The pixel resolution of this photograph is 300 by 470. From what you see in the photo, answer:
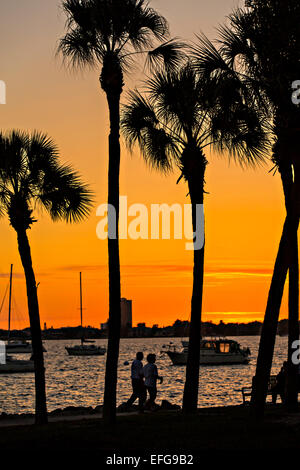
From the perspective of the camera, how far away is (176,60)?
72.7 feet

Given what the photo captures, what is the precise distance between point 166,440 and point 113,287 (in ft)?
16.7

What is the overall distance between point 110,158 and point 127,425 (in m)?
6.51

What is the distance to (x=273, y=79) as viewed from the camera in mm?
18578

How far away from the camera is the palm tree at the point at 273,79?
1839cm

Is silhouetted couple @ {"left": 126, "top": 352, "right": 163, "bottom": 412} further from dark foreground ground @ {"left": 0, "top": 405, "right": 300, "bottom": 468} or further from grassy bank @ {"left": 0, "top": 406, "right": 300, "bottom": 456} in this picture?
dark foreground ground @ {"left": 0, "top": 405, "right": 300, "bottom": 468}

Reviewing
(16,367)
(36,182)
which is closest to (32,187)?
(36,182)

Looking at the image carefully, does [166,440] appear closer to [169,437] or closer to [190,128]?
[169,437]

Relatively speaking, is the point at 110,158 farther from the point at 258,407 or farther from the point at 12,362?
the point at 12,362

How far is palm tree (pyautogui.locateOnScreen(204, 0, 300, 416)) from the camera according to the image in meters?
18.4

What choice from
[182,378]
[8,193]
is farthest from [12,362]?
[8,193]

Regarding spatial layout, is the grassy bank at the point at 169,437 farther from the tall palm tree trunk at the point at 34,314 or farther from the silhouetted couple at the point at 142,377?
the silhouetted couple at the point at 142,377

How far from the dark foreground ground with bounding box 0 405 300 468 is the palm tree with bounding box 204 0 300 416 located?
1.57 meters

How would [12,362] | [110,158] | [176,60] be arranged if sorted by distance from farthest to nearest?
[12,362] < [176,60] < [110,158]

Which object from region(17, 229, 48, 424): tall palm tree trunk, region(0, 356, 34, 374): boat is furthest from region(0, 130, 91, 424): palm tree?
region(0, 356, 34, 374): boat
